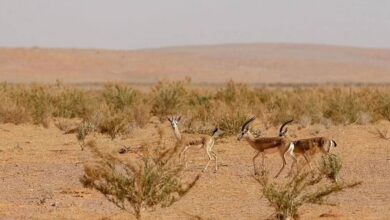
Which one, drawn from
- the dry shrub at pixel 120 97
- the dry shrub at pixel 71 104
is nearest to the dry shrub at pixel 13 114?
the dry shrub at pixel 71 104

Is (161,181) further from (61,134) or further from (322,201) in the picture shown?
(61,134)

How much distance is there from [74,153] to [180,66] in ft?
288

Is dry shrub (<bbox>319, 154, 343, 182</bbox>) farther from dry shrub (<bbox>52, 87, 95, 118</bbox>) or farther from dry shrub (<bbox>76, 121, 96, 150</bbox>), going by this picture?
dry shrub (<bbox>52, 87, 95, 118</bbox>)

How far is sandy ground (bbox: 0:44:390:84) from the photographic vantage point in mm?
101938

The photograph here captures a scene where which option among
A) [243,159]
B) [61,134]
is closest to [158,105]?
[61,134]

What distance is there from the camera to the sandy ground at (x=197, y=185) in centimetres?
1400

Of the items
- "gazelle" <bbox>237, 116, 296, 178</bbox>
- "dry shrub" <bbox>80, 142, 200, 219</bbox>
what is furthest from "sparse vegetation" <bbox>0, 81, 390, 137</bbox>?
"dry shrub" <bbox>80, 142, 200, 219</bbox>

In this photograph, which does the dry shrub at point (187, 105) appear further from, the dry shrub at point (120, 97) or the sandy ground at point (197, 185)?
the sandy ground at point (197, 185)

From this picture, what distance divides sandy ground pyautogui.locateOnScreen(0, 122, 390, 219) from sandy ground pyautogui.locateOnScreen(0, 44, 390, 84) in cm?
6977

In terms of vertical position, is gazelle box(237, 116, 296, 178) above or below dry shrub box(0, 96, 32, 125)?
above

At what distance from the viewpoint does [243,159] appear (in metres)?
21.8

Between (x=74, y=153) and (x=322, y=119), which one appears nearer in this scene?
(x=74, y=153)

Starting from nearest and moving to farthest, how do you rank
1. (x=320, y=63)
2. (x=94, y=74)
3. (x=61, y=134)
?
(x=61, y=134) < (x=94, y=74) < (x=320, y=63)

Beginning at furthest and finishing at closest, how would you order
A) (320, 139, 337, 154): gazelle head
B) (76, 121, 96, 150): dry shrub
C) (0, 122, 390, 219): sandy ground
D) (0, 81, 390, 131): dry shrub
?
1. (0, 81, 390, 131): dry shrub
2. (76, 121, 96, 150): dry shrub
3. (320, 139, 337, 154): gazelle head
4. (0, 122, 390, 219): sandy ground
